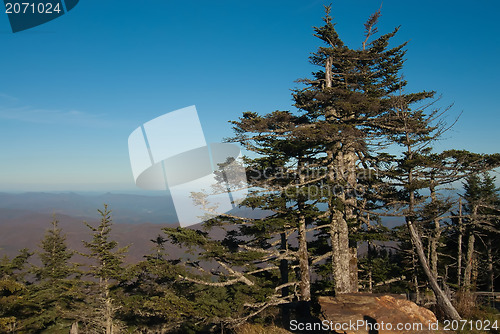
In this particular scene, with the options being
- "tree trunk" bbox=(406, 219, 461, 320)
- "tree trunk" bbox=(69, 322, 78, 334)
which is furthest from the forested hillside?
"tree trunk" bbox=(69, 322, 78, 334)

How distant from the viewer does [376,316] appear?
297 inches

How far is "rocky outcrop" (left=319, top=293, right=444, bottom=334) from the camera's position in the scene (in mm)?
7297

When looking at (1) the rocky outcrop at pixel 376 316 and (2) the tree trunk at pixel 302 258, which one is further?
(2) the tree trunk at pixel 302 258

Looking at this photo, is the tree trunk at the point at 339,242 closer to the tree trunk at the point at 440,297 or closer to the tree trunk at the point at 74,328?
the tree trunk at the point at 440,297

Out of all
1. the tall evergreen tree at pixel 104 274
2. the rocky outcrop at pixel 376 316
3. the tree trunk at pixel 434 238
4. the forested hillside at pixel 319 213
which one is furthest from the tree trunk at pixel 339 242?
the tall evergreen tree at pixel 104 274

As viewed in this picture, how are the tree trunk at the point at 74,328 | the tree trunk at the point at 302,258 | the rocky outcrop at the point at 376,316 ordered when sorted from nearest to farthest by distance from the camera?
the rocky outcrop at the point at 376,316 < the tree trunk at the point at 302,258 < the tree trunk at the point at 74,328

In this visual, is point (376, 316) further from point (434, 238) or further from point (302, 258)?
point (302, 258)

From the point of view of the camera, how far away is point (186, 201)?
10844 millimetres

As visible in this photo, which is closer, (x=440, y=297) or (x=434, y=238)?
(x=440, y=297)

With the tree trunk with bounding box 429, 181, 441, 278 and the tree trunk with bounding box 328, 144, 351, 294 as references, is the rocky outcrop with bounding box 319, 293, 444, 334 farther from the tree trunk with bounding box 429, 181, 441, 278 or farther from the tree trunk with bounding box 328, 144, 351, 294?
the tree trunk with bounding box 328, 144, 351, 294

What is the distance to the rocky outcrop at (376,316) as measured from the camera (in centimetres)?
730

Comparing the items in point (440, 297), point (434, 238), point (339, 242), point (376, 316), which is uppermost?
point (434, 238)

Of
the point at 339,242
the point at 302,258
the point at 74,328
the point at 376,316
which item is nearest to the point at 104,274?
the point at 74,328

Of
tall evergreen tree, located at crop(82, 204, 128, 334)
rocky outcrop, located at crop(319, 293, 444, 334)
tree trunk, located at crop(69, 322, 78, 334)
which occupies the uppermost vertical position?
rocky outcrop, located at crop(319, 293, 444, 334)
